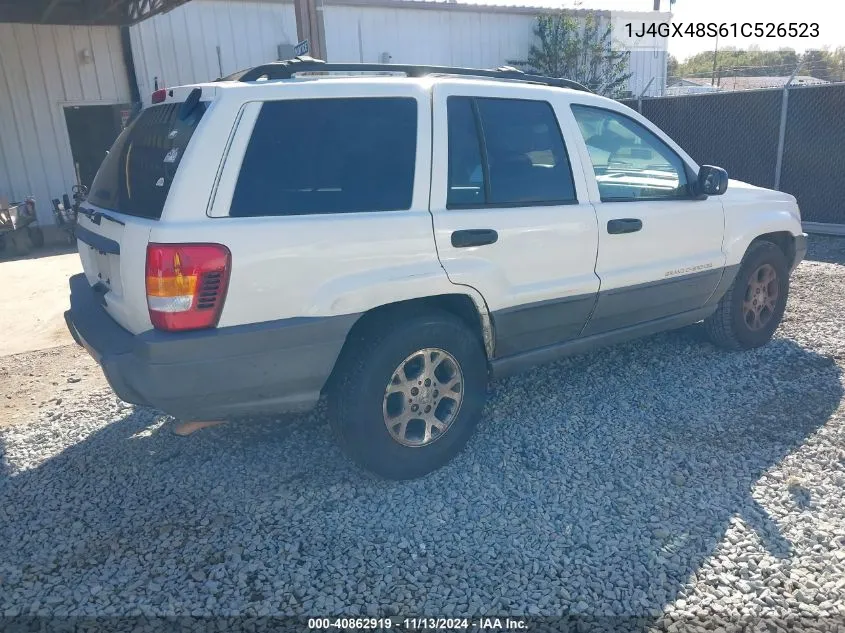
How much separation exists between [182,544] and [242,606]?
1.76 feet

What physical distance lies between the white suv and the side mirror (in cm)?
1

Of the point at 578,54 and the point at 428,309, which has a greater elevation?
the point at 578,54

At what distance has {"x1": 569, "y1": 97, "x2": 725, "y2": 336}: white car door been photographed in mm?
3863

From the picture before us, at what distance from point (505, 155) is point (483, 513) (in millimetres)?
1860

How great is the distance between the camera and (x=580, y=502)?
124 inches

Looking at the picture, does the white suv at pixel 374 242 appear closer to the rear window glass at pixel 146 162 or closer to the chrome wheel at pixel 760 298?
the rear window glass at pixel 146 162

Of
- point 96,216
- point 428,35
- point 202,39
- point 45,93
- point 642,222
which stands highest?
point 428,35

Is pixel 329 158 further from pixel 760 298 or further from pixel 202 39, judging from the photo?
pixel 202 39

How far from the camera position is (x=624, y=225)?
12.7 feet

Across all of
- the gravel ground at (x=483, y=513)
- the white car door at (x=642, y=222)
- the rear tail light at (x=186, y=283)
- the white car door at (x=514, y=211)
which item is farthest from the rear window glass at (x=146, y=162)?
A: the white car door at (x=642, y=222)

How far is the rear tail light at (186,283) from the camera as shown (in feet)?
8.69

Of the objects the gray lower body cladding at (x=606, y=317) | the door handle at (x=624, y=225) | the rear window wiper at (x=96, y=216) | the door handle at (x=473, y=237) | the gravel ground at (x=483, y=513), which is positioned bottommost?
the gravel ground at (x=483, y=513)

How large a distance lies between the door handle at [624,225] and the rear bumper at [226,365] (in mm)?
1719

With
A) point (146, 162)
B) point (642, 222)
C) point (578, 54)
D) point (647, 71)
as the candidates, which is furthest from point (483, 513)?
point (647, 71)
